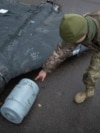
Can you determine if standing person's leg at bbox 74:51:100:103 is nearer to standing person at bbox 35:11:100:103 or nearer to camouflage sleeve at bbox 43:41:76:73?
standing person at bbox 35:11:100:103

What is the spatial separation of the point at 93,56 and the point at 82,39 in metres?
0.43

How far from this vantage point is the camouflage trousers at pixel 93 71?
93.7 inches

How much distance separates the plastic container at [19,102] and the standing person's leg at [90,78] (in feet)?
1.50

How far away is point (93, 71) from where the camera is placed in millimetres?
2451

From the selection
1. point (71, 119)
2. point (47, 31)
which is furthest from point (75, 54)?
point (71, 119)

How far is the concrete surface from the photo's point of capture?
237 centimetres

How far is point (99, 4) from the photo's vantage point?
421 cm

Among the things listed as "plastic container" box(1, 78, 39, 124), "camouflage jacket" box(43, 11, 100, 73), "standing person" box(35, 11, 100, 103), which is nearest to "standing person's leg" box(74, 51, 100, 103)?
"standing person" box(35, 11, 100, 103)

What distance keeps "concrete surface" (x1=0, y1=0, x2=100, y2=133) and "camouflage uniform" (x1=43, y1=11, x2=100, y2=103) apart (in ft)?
0.77

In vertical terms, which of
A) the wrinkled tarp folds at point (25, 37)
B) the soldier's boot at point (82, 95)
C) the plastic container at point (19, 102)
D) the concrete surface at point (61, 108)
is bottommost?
the concrete surface at point (61, 108)

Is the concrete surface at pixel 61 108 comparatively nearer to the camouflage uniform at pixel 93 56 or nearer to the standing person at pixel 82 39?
the standing person at pixel 82 39

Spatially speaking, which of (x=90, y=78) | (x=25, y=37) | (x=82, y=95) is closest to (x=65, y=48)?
(x=90, y=78)

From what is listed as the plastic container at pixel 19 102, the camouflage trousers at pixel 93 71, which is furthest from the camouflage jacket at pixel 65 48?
the plastic container at pixel 19 102

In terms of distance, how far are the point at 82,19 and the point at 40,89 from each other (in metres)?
1.04
